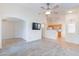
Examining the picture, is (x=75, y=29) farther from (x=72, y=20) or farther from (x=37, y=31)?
(x=37, y=31)

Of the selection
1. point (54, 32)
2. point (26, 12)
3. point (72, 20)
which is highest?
point (26, 12)

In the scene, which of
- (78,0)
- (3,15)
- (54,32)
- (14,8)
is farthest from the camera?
(54,32)

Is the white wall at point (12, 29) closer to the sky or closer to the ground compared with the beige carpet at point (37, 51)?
closer to the sky

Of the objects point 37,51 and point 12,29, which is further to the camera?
point 12,29

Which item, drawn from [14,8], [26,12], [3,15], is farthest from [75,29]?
[3,15]

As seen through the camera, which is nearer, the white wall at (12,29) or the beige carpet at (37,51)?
the beige carpet at (37,51)

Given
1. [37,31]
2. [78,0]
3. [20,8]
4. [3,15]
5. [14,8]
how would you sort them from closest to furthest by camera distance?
[78,0], [3,15], [14,8], [20,8], [37,31]

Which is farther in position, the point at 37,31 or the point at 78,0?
the point at 37,31

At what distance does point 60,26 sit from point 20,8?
8.51 metres

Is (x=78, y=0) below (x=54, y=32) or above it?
above

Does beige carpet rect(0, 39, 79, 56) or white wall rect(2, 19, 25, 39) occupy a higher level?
white wall rect(2, 19, 25, 39)

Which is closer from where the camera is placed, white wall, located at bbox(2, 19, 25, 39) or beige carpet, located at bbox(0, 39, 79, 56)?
beige carpet, located at bbox(0, 39, 79, 56)

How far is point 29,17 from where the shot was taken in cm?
990

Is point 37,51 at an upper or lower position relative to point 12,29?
lower
